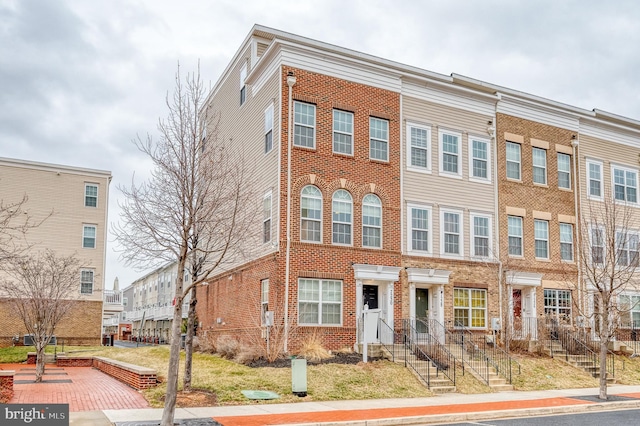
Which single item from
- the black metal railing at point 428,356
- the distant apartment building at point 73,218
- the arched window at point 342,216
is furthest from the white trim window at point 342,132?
the distant apartment building at point 73,218

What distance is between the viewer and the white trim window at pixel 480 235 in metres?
27.8

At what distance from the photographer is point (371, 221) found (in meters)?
25.1

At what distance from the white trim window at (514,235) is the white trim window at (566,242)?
2.61 metres

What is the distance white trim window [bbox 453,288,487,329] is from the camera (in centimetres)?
2672

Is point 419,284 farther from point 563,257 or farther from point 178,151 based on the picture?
point 178,151

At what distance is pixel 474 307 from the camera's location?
27.2 metres

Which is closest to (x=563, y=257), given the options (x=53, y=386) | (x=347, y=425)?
(x=347, y=425)

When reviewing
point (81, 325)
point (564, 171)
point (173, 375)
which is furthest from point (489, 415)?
point (81, 325)

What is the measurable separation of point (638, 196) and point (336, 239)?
18.0m

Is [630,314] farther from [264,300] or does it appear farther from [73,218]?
[73,218]

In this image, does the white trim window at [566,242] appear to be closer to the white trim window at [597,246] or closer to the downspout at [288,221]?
the white trim window at [597,246]

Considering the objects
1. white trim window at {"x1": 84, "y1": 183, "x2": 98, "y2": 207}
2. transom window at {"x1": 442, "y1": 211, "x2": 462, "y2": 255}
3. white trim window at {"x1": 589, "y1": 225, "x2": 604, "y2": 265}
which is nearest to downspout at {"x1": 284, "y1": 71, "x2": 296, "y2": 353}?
transom window at {"x1": 442, "y1": 211, "x2": 462, "y2": 255}

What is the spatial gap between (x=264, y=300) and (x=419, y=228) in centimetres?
695

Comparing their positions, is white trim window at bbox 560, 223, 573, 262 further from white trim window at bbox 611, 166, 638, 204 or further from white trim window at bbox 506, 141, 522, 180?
white trim window at bbox 611, 166, 638, 204
